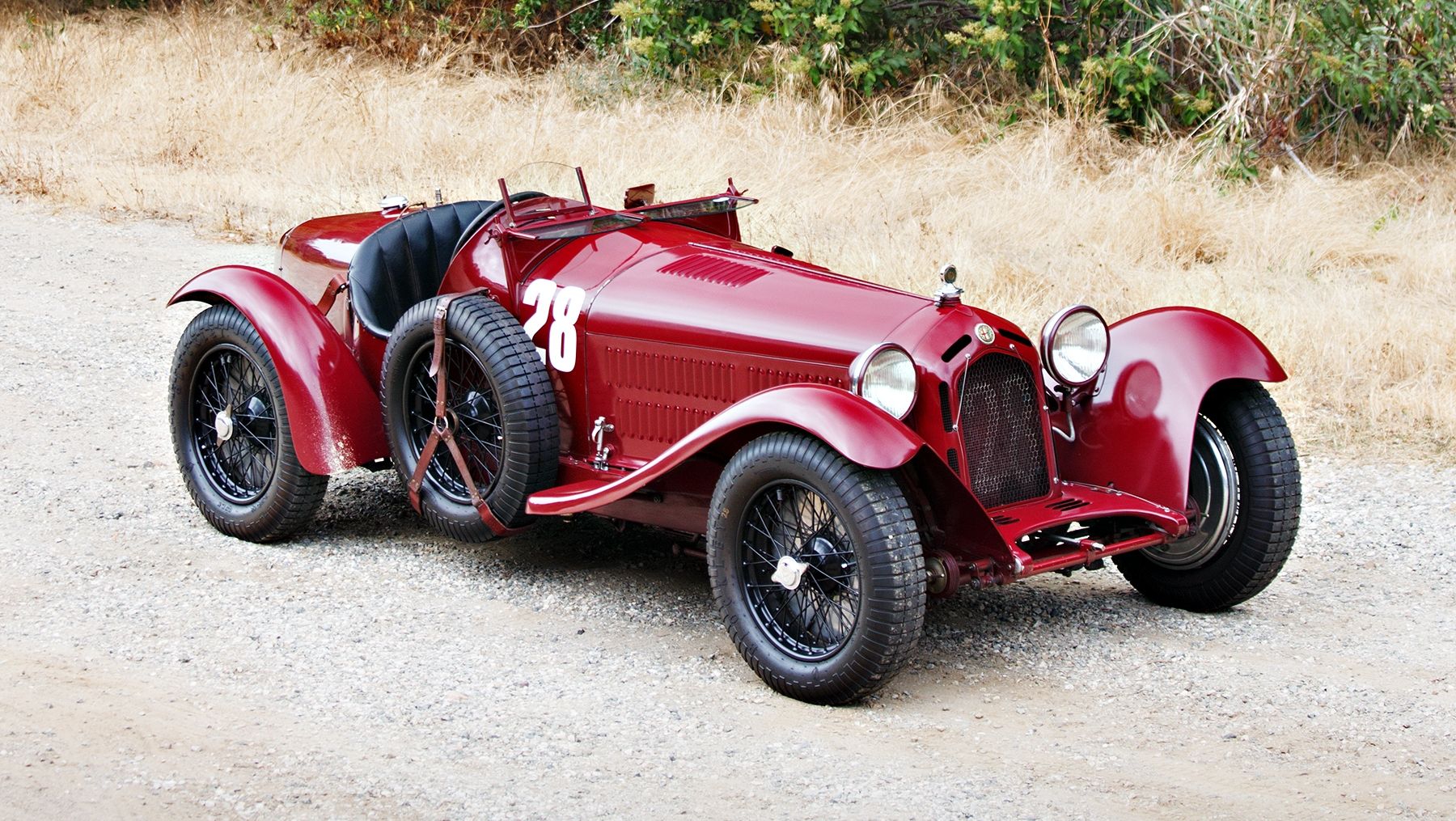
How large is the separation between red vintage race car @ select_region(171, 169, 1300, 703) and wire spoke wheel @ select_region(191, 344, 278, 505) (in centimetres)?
1

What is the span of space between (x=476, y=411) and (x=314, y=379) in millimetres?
720

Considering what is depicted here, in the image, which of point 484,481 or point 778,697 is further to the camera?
point 484,481

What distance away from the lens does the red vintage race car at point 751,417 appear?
4.13 m

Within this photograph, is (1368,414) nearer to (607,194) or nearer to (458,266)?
(458,266)

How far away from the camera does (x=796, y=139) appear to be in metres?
12.1

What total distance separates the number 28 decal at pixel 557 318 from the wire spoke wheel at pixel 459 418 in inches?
9.3

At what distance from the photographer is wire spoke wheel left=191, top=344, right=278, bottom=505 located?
5602 millimetres

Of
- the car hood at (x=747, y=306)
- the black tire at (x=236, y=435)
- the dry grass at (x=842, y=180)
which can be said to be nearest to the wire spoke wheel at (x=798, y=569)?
the car hood at (x=747, y=306)

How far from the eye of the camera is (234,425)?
565cm

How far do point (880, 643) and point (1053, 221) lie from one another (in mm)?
6688

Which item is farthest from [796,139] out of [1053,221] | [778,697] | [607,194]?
[778,697]

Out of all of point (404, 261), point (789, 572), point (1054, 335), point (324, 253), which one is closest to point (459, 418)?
point (404, 261)

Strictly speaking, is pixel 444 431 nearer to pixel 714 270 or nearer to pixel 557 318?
pixel 557 318

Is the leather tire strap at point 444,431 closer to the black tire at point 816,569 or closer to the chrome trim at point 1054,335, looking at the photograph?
the black tire at point 816,569
